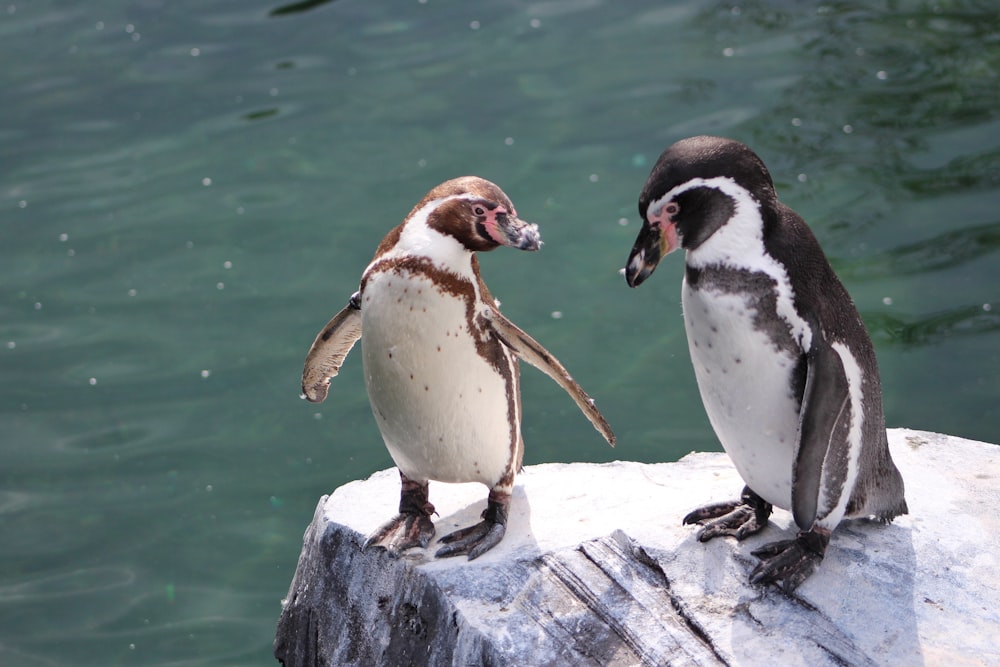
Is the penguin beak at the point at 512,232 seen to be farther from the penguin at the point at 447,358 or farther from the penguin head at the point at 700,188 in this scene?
the penguin head at the point at 700,188

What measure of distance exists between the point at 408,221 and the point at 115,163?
151 inches

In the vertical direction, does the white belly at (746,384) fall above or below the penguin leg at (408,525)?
above

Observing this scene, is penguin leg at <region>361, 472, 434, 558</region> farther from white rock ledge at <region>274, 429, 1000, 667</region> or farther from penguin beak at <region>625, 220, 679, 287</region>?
penguin beak at <region>625, 220, 679, 287</region>

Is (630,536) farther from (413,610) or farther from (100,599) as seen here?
(100,599)

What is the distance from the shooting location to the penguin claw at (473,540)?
7.86 feet

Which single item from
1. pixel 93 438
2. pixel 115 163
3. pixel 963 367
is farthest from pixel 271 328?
pixel 963 367

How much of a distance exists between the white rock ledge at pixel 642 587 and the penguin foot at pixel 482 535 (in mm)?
21

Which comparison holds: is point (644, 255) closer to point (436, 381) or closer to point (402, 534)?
point (436, 381)

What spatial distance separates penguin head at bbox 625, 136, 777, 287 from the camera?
2107 mm

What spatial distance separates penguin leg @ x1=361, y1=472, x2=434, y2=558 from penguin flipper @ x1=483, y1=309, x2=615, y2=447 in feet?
1.19

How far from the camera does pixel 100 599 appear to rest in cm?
352

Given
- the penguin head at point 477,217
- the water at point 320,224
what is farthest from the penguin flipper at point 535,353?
the water at point 320,224

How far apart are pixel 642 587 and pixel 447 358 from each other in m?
0.58

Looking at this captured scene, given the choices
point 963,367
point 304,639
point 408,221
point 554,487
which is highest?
point 408,221
